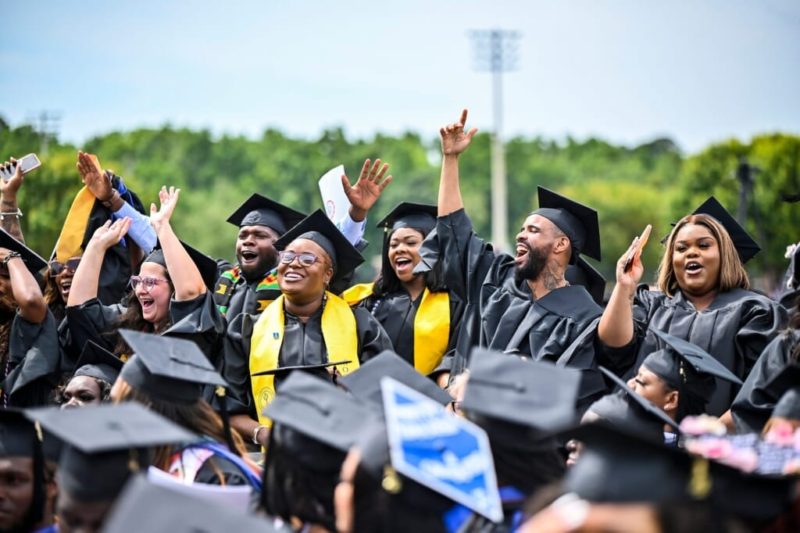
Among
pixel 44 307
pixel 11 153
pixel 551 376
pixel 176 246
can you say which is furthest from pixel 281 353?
pixel 11 153

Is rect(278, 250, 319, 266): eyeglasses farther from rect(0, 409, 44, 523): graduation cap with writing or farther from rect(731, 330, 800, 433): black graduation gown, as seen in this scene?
rect(731, 330, 800, 433): black graduation gown

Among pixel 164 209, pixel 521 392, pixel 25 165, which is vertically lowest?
pixel 521 392

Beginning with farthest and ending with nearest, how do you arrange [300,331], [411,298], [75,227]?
[75,227], [411,298], [300,331]

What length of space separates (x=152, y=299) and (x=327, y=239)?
1.09 meters

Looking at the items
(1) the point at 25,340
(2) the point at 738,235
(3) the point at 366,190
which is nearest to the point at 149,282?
(1) the point at 25,340

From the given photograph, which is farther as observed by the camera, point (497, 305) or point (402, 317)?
point (402, 317)

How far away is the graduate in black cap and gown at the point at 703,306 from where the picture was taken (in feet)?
19.3

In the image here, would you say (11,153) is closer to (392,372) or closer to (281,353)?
(281,353)

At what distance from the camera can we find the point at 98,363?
20.1ft

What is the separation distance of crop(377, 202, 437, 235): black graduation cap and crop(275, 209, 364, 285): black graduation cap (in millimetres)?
760

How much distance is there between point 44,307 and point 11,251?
0.49 m

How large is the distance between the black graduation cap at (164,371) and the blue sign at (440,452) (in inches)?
47.8

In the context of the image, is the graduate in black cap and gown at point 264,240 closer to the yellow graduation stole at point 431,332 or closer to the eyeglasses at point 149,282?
the yellow graduation stole at point 431,332

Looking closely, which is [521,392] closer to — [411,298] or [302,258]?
[302,258]
